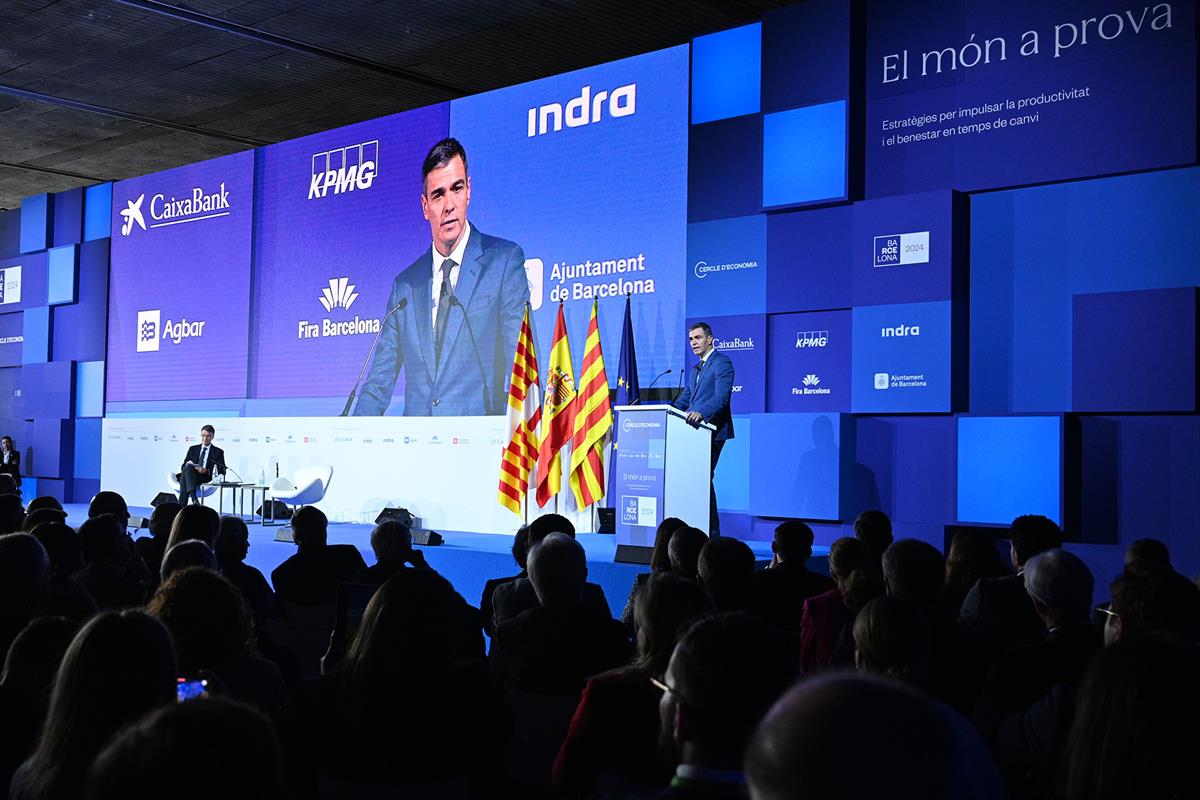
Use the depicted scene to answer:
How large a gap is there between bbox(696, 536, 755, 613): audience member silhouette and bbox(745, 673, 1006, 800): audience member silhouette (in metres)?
2.69

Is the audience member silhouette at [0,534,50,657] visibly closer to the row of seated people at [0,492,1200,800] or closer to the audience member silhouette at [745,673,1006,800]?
the row of seated people at [0,492,1200,800]

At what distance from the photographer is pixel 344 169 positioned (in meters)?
11.5

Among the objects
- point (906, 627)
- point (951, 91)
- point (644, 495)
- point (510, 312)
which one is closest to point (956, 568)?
point (906, 627)

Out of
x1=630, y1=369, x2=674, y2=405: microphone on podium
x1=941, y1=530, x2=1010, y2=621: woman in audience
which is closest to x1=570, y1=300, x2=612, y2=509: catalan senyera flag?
x1=630, y1=369, x2=674, y2=405: microphone on podium

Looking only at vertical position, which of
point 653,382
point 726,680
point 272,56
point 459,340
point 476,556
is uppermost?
point 272,56

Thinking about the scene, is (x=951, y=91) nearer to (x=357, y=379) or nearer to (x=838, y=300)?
(x=838, y=300)

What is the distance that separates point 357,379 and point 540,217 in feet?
9.23

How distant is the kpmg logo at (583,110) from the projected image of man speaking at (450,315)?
103 cm

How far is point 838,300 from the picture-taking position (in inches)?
304

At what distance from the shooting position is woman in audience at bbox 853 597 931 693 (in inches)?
84.5

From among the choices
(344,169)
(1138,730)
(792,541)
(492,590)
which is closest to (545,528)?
(492,590)

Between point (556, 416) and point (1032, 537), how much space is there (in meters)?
4.84

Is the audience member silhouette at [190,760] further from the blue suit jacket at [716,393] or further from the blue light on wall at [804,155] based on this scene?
the blue light on wall at [804,155]

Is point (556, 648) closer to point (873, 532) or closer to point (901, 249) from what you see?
point (873, 532)
